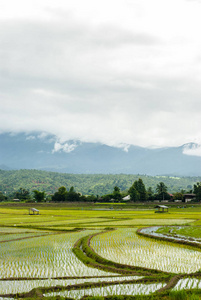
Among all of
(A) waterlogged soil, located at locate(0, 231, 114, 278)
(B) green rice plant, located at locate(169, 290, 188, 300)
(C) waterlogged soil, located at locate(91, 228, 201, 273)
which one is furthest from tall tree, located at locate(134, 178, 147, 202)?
(B) green rice plant, located at locate(169, 290, 188, 300)

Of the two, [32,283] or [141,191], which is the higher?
[32,283]

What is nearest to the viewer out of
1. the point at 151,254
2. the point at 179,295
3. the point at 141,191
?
the point at 179,295

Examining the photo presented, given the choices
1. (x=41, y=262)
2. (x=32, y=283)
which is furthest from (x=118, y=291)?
(x=41, y=262)

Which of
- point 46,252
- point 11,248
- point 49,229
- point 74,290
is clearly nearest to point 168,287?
point 74,290

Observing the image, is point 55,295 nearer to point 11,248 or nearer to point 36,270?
point 36,270

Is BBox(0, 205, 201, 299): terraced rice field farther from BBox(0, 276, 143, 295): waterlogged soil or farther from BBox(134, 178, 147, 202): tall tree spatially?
BBox(134, 178, 147, 202): tall tree

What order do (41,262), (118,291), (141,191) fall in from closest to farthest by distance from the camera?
(118,291) → (41,262) → (141,191)

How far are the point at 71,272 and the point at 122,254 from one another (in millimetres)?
4148

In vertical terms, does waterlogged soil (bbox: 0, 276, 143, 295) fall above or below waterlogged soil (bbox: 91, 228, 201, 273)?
above

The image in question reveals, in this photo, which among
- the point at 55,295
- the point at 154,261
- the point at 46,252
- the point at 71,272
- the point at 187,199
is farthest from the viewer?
the point at 187,199

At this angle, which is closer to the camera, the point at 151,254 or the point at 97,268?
the point at 97,268

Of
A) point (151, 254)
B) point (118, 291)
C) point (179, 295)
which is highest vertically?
point (179, 295)

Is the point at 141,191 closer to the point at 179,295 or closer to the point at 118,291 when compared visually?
the point at 118,291

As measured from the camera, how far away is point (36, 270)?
1248 centimetres
